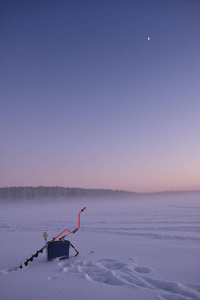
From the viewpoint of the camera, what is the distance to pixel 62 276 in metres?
5.05

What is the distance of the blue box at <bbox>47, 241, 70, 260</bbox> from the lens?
630 centimetres

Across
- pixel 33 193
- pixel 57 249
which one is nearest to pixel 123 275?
pixel 57 249

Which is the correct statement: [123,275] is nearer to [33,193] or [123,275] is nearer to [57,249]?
[57,249]

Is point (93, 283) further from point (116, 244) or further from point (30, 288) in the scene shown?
point (116, 244)

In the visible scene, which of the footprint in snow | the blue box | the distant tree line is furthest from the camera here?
the distant tree line

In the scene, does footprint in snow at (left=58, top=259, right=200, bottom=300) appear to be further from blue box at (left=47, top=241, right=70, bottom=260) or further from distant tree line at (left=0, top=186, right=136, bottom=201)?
distant tree line at (left=0, top=186, right=136, bottom=201)

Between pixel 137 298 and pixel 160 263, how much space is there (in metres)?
2.16

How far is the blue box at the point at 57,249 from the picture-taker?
20.7 ft

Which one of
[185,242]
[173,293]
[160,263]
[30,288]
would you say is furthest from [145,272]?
[185,242]

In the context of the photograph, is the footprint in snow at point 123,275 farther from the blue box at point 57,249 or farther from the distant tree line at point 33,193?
the distant tree line at point 33,193

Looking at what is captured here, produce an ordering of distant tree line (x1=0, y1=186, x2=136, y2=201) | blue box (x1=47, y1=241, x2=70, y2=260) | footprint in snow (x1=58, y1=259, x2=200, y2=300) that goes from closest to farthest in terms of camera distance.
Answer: footprint in snow (x1=58, y1=259, x2=200, y2=300)
blue box (x1=47, y1=241, x2=70, y2=260)
distant tree line (x1=0, y1=186, x2=136, y2=201)

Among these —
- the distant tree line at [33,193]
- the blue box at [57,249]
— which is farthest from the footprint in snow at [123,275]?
the distant tree line at [33,193]

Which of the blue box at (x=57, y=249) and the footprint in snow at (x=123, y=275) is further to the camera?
the blue box at (x=57, y=249)

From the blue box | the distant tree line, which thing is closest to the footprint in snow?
the blue box
